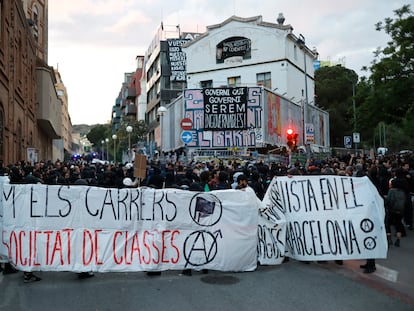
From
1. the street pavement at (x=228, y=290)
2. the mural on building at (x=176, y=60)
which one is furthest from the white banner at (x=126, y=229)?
the mural on building at (x=176, y=60)

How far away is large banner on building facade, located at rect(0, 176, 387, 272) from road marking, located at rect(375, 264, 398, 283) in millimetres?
291

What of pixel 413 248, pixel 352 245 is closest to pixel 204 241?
pixel 352 245

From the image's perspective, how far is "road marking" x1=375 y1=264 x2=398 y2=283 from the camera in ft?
23.1

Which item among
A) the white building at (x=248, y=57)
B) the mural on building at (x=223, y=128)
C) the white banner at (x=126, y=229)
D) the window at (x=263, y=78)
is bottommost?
the white banner at (x=126, y=229)

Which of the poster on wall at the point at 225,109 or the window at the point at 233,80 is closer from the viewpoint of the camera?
the poster on wall at the point at 225,109

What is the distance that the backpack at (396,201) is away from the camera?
9445 millimetres

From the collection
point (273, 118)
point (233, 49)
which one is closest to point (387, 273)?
point (273, 118)

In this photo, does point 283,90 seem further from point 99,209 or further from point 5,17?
point 99,209

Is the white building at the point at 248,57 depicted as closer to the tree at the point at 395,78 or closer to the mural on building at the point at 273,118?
the mural on building at the point at 273,118

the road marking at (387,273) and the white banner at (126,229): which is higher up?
the white banner at (126,229)

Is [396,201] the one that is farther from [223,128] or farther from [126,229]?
[223,128]

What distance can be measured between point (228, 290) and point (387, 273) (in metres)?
2.84

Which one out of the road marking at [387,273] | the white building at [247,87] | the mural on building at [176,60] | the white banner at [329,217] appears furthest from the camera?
the mural on building at [176,60]

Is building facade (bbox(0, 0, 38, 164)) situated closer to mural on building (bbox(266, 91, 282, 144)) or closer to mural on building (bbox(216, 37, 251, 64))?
mural on building (bbox(216, 37, 251, 64))
